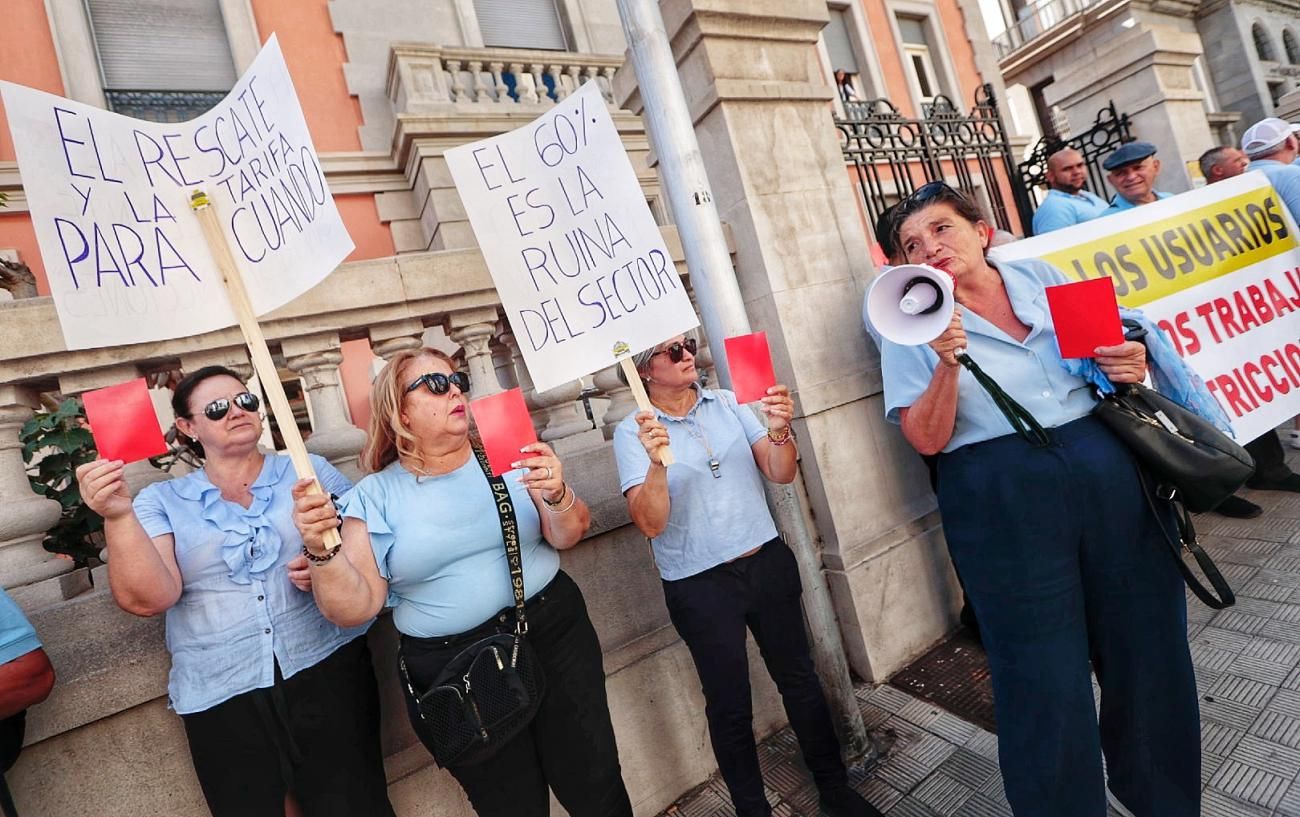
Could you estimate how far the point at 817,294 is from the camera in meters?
3.05

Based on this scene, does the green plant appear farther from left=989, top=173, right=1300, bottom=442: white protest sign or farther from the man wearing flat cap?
the man wearing flat cap

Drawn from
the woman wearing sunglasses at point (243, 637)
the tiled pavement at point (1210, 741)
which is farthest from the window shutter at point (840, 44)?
the woman wearing sunglasses at point (243, 637)

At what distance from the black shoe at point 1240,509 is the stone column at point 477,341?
14.0 feet

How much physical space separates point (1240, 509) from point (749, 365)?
12.2 feet

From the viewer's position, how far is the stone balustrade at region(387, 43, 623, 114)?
25.3 feet

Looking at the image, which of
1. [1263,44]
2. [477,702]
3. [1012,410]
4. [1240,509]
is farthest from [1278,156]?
[1263,44]

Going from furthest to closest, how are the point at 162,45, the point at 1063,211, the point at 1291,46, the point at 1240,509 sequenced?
the point at 1291,46
the point at 162,45
the point at 1063,211
the point at 1240,509

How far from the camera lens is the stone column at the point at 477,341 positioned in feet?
8.23

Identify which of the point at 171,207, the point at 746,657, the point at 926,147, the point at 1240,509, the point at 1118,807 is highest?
the point at 926,147

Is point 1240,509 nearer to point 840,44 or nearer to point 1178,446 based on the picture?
point 1178,446

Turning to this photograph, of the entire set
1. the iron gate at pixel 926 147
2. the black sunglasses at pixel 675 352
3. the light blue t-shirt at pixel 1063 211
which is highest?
the iron gate at pixel 926 147

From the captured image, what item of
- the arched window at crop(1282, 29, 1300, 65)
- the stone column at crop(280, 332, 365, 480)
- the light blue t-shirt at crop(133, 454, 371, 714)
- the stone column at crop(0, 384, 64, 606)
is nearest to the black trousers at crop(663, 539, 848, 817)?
the light blue t-shirt at crop(133, 454, 371, 714)

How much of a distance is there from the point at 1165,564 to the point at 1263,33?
20.7m

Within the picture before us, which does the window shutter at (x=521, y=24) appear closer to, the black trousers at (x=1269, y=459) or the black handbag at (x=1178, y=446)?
the black trousers at (x=1269, y=459)
